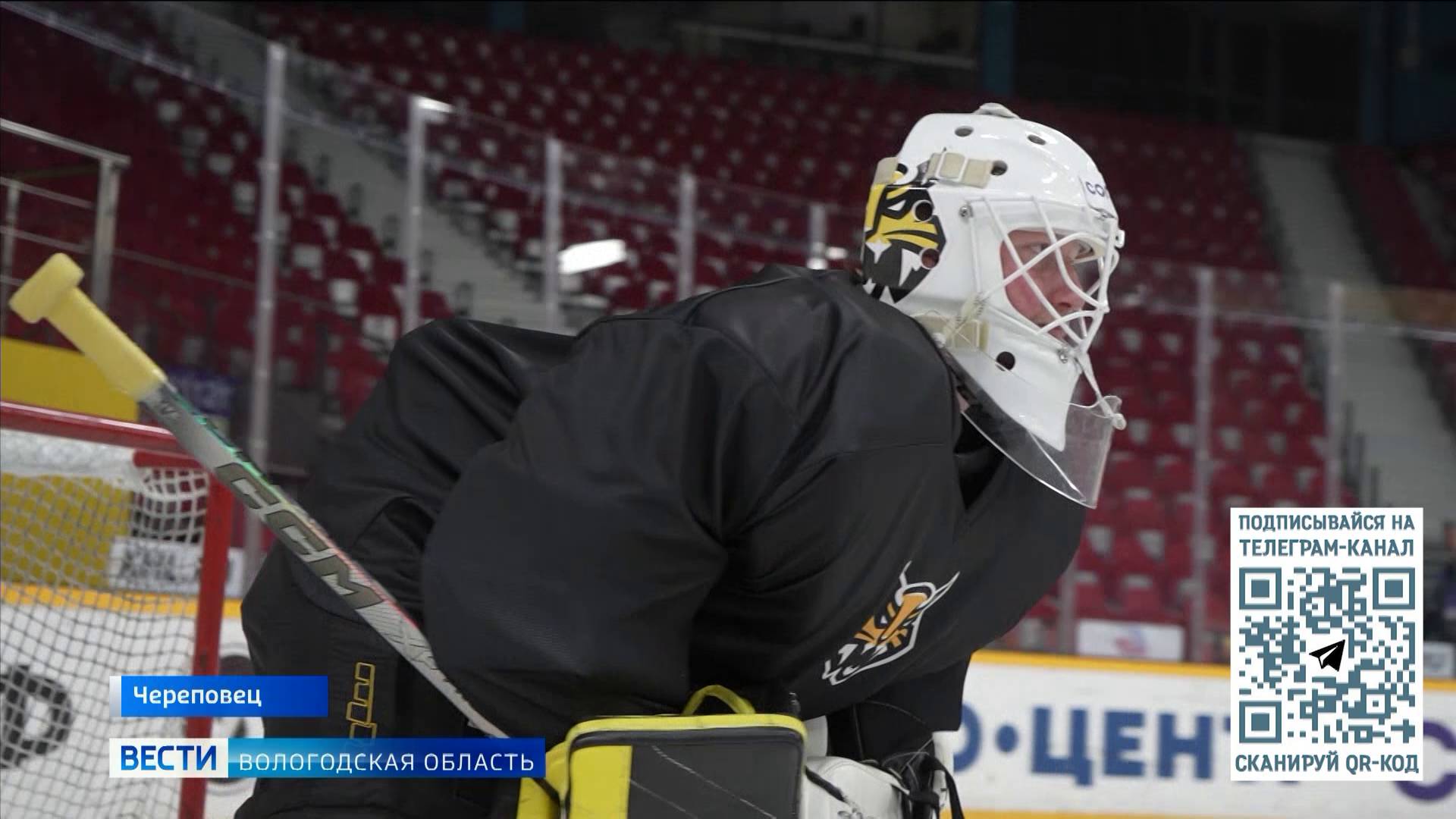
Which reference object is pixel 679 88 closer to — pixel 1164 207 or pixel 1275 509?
pixel 1164 207

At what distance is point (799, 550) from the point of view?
1.32 metres

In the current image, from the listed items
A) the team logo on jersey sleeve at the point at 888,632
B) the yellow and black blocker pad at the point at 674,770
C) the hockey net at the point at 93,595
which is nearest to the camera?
the yellow and black blocker pad at the point at 674,770

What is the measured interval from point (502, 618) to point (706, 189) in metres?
3.51

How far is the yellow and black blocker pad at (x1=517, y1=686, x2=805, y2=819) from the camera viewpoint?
118 cm

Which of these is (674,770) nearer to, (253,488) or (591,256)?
(253,488)

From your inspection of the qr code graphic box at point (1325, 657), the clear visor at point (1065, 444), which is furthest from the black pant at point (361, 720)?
the qr code graphic box at point (1325, 657)

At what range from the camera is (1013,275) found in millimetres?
1632

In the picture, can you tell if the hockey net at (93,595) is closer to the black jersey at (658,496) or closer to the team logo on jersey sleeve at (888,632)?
the black jersey at (658,496)

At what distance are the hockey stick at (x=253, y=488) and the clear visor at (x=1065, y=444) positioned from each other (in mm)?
578

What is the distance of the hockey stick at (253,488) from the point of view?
112 cm

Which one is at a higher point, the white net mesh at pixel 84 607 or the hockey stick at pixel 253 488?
the hockey stick at pixel 253 488

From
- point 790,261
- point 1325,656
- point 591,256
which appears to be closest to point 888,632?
point 1325,656

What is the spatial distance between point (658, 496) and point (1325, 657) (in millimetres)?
1997

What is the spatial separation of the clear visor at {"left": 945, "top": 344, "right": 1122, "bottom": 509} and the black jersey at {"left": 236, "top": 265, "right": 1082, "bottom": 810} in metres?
0.15
